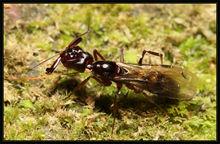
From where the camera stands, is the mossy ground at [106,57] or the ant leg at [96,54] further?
the ant leg at [96,54]

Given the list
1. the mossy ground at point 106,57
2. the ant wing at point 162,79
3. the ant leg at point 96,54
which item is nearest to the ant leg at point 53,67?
the mossy ground at point 106,57

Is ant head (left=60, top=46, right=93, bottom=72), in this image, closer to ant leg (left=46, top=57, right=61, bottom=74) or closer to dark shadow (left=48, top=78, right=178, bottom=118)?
ant leg (left=46, top=57, right=61, bottom=74)

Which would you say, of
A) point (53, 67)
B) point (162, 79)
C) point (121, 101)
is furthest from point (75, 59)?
point (162, 79)

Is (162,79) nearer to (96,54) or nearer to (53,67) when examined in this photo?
(96,54)

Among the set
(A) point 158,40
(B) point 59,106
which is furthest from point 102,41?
(B) point 59,106

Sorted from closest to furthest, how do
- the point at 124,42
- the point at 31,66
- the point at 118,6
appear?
the point at 31,66 → the point at 124,42 → the point at 118,6

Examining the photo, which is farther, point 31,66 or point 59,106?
point 31,66

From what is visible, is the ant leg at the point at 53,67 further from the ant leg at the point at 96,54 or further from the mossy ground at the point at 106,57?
the ant leg at the point at 96,54

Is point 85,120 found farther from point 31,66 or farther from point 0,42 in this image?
point 0,42
